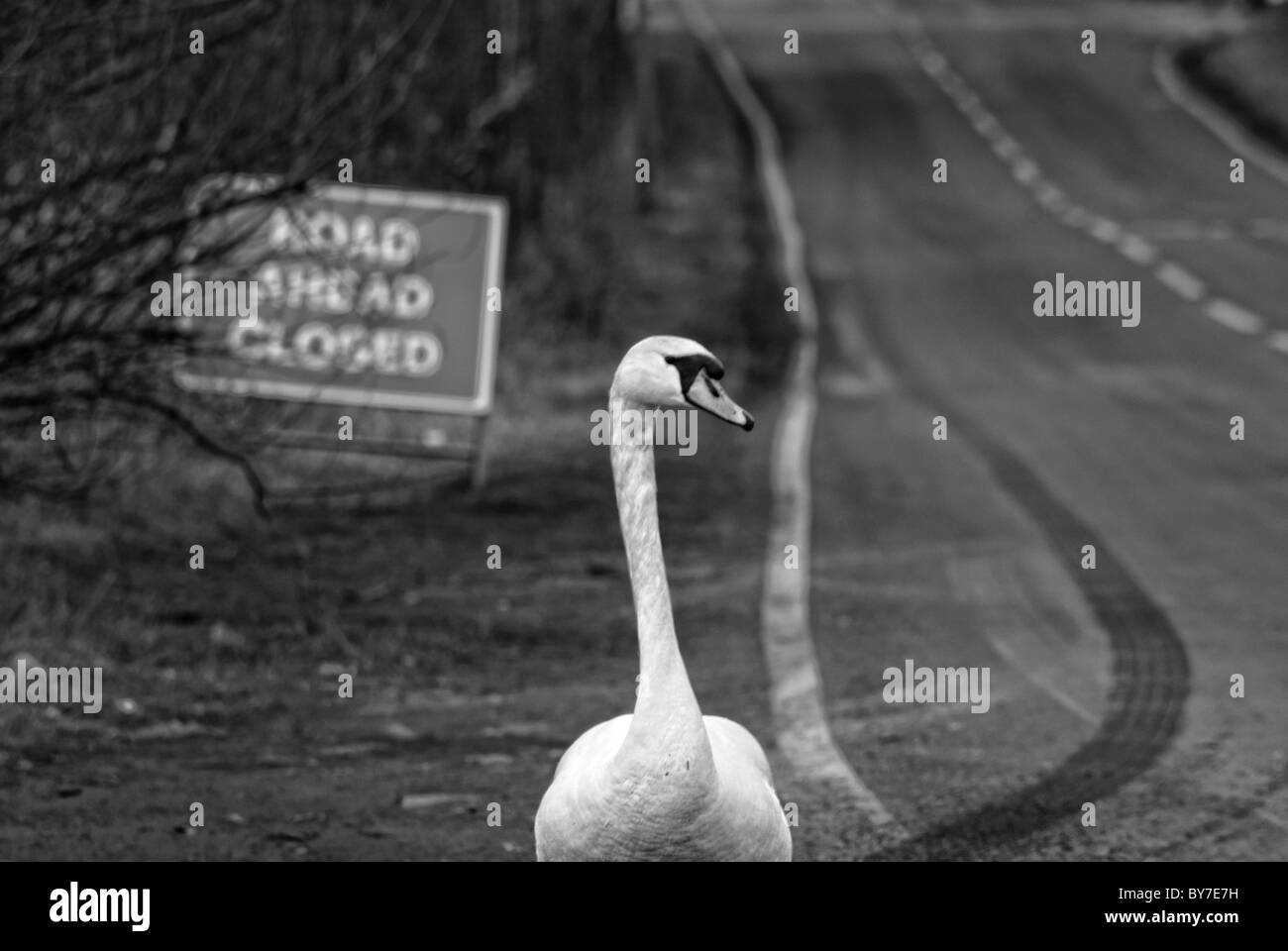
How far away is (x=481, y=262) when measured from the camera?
48.8ft

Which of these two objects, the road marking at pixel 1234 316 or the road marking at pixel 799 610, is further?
the road marking at pixel 1234 316

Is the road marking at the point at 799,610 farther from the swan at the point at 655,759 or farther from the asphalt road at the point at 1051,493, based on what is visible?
the swan at the point at 655,759

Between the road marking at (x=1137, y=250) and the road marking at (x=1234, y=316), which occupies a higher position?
the road marking at (x=1137, y=250)

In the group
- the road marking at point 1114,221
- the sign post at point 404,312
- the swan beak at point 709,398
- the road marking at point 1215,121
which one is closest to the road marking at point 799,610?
the swan beak at point 709,398

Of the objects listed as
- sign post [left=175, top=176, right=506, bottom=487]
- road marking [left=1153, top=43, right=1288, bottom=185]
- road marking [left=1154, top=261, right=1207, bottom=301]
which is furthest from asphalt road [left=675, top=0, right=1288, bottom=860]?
sign post [left=175, top=176, right=506, bottom=487]

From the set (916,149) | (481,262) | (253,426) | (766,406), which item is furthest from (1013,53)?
(253,426)

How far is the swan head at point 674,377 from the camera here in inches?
235

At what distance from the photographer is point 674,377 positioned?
596 centimetres

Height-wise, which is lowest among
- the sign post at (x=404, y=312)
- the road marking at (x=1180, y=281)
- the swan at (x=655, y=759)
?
the swan at (x=655, y=759)

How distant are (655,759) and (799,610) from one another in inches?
228

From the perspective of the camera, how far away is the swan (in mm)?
5570

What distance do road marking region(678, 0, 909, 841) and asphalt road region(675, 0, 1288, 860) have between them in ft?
0.33

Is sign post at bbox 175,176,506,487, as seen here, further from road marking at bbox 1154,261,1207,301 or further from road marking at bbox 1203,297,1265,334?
road marking at bbox 1154,261,1207,301

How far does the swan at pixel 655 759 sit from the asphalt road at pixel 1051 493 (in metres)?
1.43
